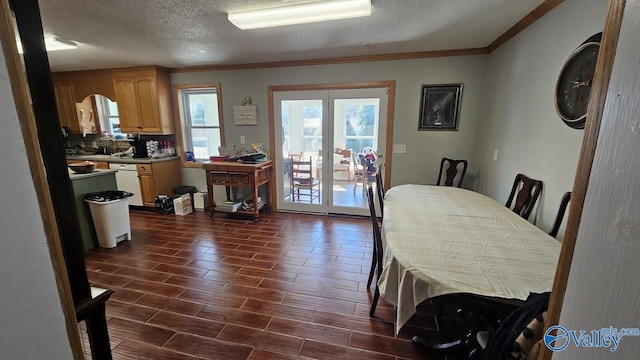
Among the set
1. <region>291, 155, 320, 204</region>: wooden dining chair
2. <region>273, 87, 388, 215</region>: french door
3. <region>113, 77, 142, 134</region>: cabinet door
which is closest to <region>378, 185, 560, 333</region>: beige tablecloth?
<region>273, 87, 388, 215</region>: french door

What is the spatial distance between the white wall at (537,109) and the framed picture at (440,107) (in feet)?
1.33

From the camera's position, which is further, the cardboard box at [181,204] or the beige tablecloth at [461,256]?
the cardboard box at [181,204]

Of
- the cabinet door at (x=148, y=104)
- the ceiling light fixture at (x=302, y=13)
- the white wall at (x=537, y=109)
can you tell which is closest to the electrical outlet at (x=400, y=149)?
the white wall at (x=537, y=109)

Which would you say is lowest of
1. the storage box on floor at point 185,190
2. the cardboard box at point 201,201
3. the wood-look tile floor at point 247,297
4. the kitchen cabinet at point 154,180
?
the wood-look tile floor at point 247,297

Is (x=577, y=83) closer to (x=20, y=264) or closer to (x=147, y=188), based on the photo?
(x=20, y=264)

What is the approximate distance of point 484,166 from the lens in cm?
321

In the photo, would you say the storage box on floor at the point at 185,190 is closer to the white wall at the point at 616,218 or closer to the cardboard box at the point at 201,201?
the cardboard box at the point at 201,201

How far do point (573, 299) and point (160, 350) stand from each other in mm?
2091

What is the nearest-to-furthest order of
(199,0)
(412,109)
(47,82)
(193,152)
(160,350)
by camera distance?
(47,82), (160,350), (199,0), (412,109), (193,152)

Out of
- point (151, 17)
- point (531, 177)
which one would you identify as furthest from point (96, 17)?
point (531, 177)

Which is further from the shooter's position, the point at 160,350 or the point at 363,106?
the point at 363,106

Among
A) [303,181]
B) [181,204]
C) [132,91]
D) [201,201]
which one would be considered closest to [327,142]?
[303,181]

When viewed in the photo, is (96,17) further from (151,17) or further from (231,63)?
(231,63)

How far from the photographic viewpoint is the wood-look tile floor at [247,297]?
5.52ft
